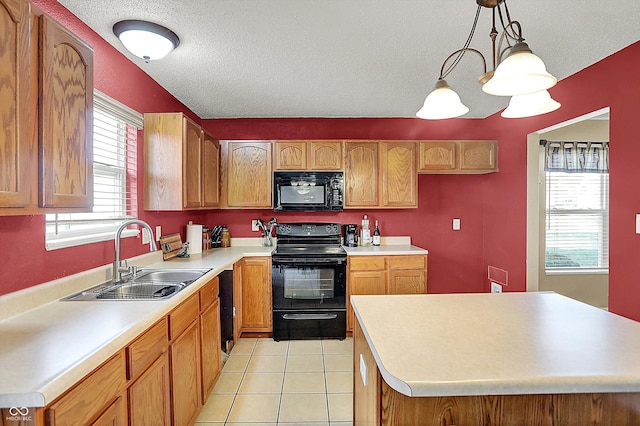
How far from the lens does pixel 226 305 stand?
2.96 metres

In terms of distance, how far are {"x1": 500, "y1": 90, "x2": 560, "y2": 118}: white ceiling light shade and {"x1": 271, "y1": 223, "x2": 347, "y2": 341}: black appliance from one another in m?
2.16

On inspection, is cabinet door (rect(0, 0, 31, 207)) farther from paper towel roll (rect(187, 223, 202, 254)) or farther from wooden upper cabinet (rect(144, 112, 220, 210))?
paper towel roll (rect(187, 223, 202, 254))

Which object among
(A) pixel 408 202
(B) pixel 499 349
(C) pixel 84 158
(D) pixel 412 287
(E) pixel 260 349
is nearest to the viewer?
(B) pixel 499 349

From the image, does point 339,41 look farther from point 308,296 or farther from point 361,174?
point 308,296

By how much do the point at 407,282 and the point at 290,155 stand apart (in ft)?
5.95

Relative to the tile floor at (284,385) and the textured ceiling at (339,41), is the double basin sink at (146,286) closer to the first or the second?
the tile floor at (284,385)

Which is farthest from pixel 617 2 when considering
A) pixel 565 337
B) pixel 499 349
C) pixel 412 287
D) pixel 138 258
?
pixel 138 258

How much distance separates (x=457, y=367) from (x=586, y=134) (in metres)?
4.28

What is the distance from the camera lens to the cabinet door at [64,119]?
1198mm

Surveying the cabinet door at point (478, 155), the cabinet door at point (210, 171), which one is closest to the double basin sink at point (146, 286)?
the cabinet door at point (210, 171)

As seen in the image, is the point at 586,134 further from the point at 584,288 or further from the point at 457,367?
the point at 457,367

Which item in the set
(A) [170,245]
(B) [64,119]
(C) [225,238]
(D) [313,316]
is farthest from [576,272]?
(B) [64,119]

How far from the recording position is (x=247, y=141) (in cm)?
363

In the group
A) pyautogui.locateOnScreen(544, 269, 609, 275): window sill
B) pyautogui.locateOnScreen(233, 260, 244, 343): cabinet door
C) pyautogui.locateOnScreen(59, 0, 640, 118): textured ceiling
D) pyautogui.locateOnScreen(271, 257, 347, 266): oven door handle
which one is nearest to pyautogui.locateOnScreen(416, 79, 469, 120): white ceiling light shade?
pyautogui.locateOnScreen(59, 0, 640, 118): textured ceiling
